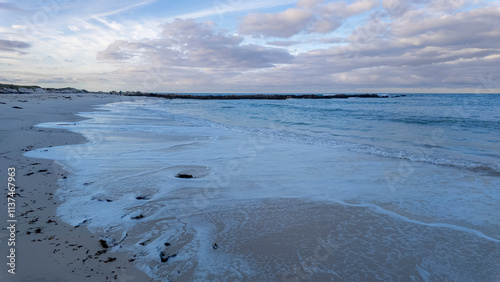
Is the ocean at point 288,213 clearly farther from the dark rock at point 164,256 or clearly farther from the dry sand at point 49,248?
the dry sand at point 49,248

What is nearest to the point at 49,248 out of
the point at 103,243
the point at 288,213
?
the point at 103,243

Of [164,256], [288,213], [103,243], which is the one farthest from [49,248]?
[288,213]

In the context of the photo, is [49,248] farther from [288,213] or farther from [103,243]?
[288,213]

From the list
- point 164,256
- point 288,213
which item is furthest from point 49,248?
point 288,213

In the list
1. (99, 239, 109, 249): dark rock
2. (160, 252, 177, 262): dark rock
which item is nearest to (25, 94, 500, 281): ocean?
(160, 252, 177, 262): dark rock

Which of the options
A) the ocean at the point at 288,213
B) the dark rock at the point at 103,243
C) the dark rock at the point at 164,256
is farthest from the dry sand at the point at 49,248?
the dark rock at the point at 164,256

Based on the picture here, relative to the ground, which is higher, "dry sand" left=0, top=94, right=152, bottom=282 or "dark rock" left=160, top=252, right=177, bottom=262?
"dry sand" left=0, top=94, right=152, bottom=282

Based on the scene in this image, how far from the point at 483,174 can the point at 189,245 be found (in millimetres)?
7094

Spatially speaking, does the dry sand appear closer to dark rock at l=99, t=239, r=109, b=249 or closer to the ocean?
dark rock at l=99, t=239, r=109, b=249

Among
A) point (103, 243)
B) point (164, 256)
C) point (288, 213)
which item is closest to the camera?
point (164, 256)

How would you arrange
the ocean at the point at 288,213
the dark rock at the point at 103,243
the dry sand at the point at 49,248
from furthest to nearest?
the dark rock at the point at 103,243, the ocean at the point at 288,213, the dry sand at the point at 49,248

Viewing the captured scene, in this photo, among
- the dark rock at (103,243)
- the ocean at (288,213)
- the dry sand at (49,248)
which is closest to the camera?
the dry sand at (49,248)

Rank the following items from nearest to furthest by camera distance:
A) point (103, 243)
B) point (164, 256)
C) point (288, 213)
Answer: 1. point (164, 256)
2. point (103, 243)
3. point (288, 213)

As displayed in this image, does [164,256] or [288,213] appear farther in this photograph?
[288,213]
